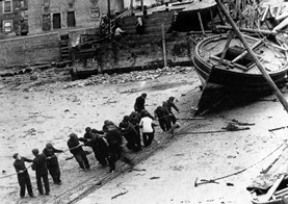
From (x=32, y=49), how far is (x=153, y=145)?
21.2 metres

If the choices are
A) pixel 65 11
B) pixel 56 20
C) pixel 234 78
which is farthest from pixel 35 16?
pixel 234 78

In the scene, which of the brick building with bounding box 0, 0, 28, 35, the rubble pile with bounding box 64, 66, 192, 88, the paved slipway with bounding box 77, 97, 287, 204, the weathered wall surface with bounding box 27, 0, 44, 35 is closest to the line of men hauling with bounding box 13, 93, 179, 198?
the paved slipway with bounding box 77, 97, 287, 204

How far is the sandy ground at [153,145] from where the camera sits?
562 inches

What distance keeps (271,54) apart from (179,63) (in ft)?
29.8

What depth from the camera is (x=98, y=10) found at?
38844 mm

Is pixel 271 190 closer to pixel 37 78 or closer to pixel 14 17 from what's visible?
pixel 37 78

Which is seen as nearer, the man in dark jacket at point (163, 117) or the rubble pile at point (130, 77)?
the man in dark jacket at point (163, 117)

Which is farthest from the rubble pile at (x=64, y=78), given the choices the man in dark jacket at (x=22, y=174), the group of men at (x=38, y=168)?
the man in dark jacket at (x=22, y=174)

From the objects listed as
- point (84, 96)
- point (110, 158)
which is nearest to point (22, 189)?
point (110, 158)

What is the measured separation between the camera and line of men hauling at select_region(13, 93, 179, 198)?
14.6 meters

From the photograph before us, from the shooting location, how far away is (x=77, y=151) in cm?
1622

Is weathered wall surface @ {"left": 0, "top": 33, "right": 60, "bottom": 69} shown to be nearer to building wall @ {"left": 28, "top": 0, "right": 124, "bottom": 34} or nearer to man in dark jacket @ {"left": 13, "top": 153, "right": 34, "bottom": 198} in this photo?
building wall @ {"left": 28, "top": 0, "right": 124, "bottom": 34}

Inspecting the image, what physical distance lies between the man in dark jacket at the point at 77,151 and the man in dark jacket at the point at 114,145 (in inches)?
39.1

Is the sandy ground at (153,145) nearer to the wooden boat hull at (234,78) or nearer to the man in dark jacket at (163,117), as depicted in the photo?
the man in dark jacket at (163,117)
